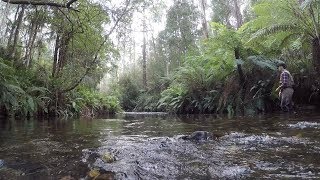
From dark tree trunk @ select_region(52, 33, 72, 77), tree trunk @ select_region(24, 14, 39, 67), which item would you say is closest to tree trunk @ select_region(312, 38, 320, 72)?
dark tree trunk @ select_region(52, 33, 72, 77)

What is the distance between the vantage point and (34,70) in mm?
11297

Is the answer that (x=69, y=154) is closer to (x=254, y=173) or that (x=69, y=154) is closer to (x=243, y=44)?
(x=254, y=173)

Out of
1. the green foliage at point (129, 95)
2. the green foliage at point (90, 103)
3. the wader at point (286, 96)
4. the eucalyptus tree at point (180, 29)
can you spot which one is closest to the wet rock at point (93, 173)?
the wader at point (286, 96)

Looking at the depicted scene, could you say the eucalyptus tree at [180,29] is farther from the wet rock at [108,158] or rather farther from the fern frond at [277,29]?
the wet rock at [108,158]

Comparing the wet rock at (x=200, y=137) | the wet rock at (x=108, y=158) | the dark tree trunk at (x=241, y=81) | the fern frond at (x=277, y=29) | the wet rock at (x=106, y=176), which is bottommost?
the wet rock at (x=106, y=176)

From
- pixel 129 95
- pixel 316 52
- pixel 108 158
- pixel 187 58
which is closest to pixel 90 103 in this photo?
pixel 187 58

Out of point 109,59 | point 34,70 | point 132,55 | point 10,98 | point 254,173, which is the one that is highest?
point 132,55

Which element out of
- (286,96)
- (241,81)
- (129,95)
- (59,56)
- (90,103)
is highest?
(59,56)

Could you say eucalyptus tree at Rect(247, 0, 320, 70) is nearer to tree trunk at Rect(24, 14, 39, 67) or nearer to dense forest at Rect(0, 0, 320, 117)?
dense forest at Rect(0, 0, 320, 117)

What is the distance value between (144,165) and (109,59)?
1602 cm

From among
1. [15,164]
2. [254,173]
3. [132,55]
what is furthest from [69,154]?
[132,55]

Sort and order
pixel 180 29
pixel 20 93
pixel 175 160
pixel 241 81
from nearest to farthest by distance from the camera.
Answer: pixel 175 160 → pixel 20 93 → pixel 241 81 → pixel 180 29

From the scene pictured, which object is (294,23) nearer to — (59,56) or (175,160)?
(175,160)

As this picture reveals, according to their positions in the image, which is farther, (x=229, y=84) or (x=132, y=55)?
(x=132, y=55)
